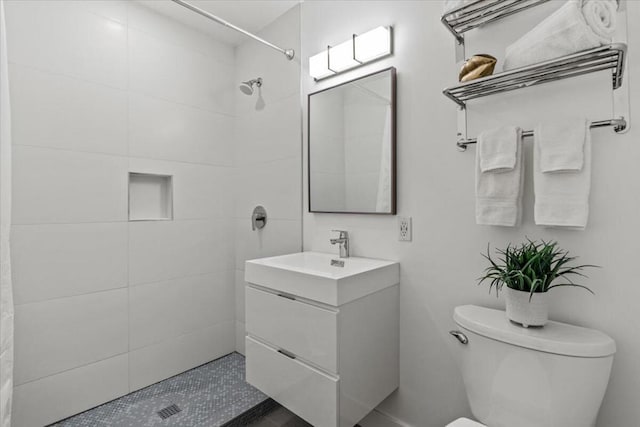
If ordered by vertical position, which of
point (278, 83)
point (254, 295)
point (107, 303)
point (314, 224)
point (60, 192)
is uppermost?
point (278, 83)

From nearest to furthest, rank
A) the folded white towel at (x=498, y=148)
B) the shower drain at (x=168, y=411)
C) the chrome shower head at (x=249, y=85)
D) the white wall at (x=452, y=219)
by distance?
the white wall at (x=452, y=219) → the folded white towel at (x=498, y=148) → the shower drain at (x=168, y=411) → the chrome shower head at (x=249, y=85)

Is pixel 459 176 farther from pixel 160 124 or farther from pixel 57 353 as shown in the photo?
pixel 57 353

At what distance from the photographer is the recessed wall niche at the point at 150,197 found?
2.04m

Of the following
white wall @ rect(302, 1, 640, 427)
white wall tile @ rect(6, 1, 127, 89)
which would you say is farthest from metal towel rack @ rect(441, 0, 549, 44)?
white wall tile @ rect(6, 1, 127, 89)

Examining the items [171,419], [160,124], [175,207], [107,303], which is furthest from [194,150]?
[171,419]

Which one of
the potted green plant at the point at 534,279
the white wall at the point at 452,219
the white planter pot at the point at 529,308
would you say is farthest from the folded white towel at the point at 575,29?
the white planter pot at the point at 529,308

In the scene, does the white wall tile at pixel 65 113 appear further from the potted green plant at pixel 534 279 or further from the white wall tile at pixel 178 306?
the potted green plant at pixel 534 279

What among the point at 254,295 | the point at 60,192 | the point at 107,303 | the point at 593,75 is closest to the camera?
the point at 593,75

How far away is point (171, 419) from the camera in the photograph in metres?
1.69

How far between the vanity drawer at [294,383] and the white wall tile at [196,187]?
3.49ft

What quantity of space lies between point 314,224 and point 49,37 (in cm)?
170

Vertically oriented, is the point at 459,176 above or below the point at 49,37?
below

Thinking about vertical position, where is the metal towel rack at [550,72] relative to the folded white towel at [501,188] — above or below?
above

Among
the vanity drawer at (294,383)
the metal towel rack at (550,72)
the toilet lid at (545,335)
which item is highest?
the metal towel rack at (550,72)
